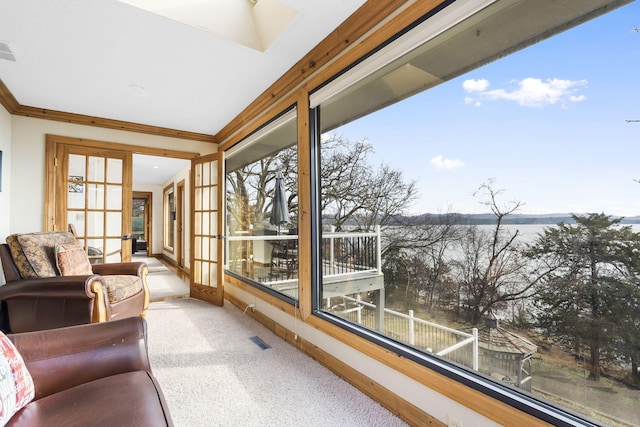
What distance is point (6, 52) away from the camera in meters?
2.34

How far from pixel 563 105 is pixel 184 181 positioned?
260 inches

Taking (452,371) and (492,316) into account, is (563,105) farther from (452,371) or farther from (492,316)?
(452,371)

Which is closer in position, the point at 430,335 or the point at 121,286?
the point at 430,335

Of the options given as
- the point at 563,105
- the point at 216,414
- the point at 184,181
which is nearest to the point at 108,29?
the point at 216,414

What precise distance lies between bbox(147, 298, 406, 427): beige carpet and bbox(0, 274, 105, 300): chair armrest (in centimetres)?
72

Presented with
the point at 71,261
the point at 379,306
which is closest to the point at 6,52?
the point at 71,261

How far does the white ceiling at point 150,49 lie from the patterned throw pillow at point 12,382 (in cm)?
193

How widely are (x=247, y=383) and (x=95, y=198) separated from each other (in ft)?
10.7

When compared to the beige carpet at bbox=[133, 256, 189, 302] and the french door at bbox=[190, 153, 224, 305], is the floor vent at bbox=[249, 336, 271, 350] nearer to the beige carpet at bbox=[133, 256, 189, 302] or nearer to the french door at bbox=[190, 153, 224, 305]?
the french door at bbox=[190, 153, 224, 305]

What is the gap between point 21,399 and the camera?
1.04 metres

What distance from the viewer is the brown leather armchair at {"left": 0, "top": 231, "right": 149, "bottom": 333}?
2215 mm

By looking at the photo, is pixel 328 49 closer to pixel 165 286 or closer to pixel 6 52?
pixel 6 52

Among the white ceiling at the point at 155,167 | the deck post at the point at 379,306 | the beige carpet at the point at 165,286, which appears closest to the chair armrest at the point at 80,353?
the deck post at the point at 379,306

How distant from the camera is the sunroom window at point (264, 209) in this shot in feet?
11.8
